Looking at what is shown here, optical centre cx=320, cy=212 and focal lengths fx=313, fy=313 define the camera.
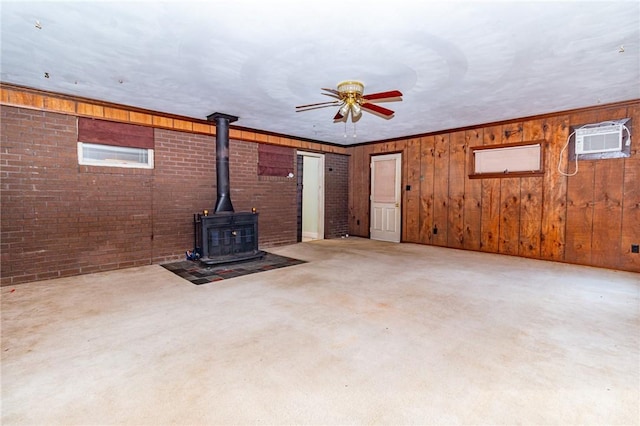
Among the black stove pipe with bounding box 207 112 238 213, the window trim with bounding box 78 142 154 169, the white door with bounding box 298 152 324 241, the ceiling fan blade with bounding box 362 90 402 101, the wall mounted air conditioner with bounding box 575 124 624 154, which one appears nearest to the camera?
the ceiling fan blade with bounding box 362 90 402 101

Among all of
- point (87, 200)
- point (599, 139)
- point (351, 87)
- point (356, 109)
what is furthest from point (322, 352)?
point (599, 139)

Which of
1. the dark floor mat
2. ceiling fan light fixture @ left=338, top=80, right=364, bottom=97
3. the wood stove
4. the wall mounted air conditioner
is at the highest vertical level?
ceiling fan light fixture @ left=338, top=80, right=364, bottom=97

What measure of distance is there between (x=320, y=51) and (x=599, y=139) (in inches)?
176

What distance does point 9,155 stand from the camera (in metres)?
3.70

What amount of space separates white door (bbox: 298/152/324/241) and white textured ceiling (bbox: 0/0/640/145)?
3263 millimetres

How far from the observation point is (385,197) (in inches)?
293

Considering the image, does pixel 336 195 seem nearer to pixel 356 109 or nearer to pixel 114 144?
pixel 356 109

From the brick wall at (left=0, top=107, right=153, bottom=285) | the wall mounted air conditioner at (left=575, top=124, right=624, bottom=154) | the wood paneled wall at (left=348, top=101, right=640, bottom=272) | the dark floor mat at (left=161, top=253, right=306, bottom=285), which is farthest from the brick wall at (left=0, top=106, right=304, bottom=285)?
the wall mounted air conditioner at (left=575, top=124, right=624, bottom=154)

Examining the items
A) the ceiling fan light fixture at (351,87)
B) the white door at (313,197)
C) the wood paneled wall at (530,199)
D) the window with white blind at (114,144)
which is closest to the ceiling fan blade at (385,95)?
the ceiling fan light fixture at (351,87)

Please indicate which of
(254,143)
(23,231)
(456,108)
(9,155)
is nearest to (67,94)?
(9,155)

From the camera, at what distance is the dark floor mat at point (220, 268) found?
4109mm

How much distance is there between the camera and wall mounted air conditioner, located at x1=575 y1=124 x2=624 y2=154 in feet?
14.7

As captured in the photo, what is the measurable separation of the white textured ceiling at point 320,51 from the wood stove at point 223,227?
27.1 inches

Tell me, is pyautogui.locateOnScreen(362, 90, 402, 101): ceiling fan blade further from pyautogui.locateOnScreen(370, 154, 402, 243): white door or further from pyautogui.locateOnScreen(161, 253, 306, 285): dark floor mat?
pyautogui.locateOnScreen(370, 154, 402, 243): white door
